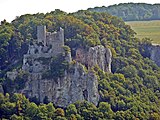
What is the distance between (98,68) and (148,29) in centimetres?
3497

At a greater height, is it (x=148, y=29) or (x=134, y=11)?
(x=134, y=11)

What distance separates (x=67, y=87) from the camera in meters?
82.3

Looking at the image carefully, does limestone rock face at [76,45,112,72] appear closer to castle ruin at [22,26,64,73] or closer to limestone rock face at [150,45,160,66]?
castle ruin at [22,26,64,73]

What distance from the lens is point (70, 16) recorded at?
95.5 m

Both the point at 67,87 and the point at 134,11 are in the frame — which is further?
the point at 134,11

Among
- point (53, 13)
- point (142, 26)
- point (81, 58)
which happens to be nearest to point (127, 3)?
point (142, 26)

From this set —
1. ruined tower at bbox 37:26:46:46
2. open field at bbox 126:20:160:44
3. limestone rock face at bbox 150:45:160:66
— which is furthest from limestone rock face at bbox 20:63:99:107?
open field at bbox 126:20:160:44

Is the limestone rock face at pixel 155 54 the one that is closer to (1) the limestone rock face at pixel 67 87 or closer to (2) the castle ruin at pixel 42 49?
(1) the limestone rock face at pixel 67 87

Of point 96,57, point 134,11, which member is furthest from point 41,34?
point 134,11

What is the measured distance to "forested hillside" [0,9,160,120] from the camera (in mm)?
79375

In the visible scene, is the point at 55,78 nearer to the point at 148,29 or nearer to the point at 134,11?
the point at 148,29

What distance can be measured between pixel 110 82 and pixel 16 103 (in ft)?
41.2

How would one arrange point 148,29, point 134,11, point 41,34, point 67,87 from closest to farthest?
point 67,87
point 41,34
point 148,29
point 134,11

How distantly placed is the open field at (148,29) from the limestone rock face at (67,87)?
2679 cm
